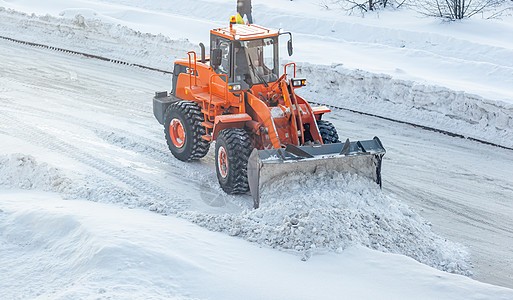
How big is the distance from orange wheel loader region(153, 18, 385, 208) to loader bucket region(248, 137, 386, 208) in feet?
0.04

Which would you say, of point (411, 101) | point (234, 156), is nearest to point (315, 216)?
point (234, 156)

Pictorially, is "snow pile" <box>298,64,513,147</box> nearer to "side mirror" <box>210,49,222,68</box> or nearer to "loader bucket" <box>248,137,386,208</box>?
"loader bucket" <box>248,137,386,208</box>

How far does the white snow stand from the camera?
639 centimetres

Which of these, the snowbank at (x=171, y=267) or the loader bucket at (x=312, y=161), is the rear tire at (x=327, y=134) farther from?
the snowbank at (x=171, y=267)

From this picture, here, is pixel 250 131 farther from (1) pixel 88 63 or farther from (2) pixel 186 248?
(1) pixel 88 63

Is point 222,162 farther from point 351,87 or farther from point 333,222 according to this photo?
point 351,87

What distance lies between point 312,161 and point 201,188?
2.09 meters

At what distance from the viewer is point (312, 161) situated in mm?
8508

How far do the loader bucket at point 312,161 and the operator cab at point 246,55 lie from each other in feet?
5.20

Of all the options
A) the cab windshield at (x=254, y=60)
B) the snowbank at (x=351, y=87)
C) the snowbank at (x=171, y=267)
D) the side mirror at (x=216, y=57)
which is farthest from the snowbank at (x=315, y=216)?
the snowbank at (x=351, y=87)

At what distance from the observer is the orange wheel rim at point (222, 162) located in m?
9.36

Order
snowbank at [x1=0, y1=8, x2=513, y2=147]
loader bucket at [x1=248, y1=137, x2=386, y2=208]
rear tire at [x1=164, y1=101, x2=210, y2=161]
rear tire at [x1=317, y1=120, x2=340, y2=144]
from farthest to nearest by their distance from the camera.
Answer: snowbank at [x1=0, y1=8, x2=513, y2=147]
rear tire at [x1=164, y1=101, x2=210, y2=161]
rear tire at [x1=317, y1=120, x2=340, y2=144]
loader bucket at [x1=248, y1=137, x2=386, y2=208]

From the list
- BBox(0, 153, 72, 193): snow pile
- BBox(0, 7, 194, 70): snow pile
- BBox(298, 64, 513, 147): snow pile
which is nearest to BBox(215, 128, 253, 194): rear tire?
BBox(0, 153, 72, 193): snow pile

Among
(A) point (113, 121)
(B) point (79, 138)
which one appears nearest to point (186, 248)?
(B) point (79, 138)
